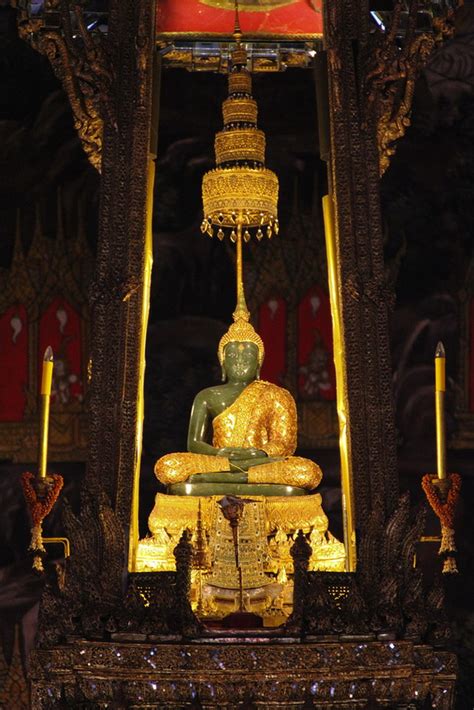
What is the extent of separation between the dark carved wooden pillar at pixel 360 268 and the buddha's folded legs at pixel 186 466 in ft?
2.94

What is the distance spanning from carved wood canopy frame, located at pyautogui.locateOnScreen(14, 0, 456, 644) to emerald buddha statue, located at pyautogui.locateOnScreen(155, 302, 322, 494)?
1.87 ft

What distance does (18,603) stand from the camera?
13.2 metres

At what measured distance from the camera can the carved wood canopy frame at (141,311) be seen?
916cm

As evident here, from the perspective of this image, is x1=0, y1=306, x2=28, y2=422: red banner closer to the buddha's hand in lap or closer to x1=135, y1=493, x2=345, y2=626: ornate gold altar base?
the buddha's hand in lap

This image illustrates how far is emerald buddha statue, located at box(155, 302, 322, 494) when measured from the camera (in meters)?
10.3

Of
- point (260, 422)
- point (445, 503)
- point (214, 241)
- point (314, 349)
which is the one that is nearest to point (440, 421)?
point (445, 503)

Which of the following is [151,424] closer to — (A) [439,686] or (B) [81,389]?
(B) [81,389]

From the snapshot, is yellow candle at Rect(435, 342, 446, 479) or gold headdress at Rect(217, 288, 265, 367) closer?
yellow candle at Rect(435, 342, 446, 479)

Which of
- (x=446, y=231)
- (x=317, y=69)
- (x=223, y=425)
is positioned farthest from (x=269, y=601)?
(x=446, y=231)

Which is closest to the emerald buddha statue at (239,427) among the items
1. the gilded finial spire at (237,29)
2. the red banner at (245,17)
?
the gilded finial spire at (237,29)

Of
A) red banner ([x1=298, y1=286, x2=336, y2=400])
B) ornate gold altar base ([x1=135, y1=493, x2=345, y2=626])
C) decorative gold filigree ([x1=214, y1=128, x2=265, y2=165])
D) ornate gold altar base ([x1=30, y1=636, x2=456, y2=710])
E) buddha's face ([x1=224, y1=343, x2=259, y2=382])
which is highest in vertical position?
decorative gold filigree ([x1=214, y1=128, x2=265, y2=165])

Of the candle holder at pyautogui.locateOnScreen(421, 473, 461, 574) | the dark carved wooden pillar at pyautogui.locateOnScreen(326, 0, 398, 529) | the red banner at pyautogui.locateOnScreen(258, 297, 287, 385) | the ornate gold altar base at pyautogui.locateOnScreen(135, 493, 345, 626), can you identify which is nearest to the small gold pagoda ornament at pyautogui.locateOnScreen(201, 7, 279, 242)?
the dark carved wooden pillar at pyautogui.locateOnScreen(326, 0, 398, 529)

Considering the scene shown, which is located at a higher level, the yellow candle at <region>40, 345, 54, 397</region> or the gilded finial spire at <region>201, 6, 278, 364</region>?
the gilded finial spire at <region>201, 6, 278, 364</region>

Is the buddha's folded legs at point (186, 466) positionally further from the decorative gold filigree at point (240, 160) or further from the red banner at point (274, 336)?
the red banner at point (274, 336)
